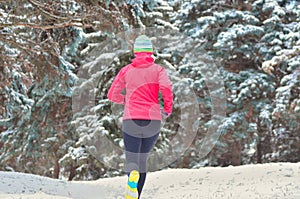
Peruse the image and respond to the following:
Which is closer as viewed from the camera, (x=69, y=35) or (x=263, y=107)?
(x=69, y=35)

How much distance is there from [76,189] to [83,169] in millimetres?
8267

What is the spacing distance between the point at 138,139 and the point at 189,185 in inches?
155

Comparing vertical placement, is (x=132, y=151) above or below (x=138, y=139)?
below

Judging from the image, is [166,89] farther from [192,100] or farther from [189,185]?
[192,100]

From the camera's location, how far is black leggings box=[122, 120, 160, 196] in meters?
4.97

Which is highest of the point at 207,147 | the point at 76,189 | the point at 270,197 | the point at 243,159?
the point at 270,197

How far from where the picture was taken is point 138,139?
4984 millimetres

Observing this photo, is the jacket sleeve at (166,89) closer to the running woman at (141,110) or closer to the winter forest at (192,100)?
the running woman at (141,110)

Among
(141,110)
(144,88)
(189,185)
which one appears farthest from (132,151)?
(189,185)

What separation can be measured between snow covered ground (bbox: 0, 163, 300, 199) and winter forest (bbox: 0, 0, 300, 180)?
5452 millimetres

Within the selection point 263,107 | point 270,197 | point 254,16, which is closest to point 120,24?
point 270,197

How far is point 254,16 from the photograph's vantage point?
18969 millimetres

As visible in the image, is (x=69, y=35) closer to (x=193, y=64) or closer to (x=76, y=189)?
(x=76, y=189)

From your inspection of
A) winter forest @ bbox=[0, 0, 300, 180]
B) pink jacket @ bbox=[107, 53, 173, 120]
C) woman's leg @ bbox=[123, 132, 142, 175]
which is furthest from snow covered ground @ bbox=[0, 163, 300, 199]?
winter forest @ bbox=[0, 0, 300, 180]
